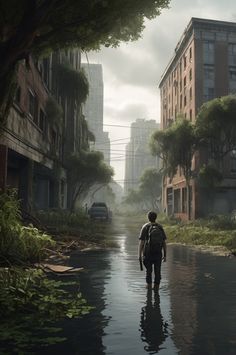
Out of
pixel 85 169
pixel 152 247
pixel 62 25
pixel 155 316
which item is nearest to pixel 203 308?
pixel 155 316

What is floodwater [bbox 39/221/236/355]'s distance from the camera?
581 cm

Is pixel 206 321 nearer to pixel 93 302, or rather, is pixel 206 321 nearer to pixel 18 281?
pixel 93 302

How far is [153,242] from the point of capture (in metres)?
10.0

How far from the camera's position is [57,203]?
3975 centimetres

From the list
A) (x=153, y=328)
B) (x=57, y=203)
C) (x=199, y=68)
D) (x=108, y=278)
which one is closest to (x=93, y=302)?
(x=153, y=328)

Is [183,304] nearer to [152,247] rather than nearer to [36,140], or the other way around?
[152,247]

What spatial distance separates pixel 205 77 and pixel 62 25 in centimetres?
4394

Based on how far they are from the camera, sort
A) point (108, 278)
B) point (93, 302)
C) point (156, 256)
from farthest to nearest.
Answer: point (108, 278) → point (156, 256) → point (93, 302)

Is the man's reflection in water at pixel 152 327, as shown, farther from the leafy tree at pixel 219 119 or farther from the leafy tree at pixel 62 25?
the leafy tree at pixel 219 119

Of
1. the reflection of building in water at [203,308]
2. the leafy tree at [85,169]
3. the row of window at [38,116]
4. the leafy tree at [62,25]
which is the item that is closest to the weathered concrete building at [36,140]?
the row of window at [38,116]

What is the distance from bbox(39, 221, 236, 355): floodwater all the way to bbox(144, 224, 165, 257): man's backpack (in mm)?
834

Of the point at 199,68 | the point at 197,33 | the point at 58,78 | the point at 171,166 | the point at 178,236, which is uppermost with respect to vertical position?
the point at 197,33

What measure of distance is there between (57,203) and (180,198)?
21101mm

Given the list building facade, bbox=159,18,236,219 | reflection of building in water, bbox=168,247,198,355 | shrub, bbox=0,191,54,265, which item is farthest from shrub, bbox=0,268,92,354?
building facade, bbox=159,18,236,219
